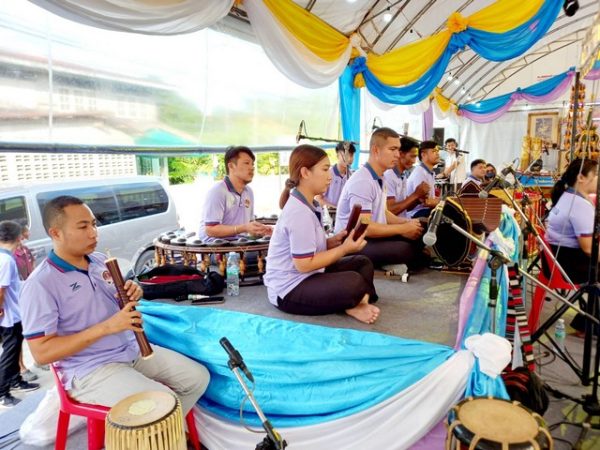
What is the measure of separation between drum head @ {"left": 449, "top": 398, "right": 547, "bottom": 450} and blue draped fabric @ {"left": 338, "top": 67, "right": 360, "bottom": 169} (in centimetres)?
525

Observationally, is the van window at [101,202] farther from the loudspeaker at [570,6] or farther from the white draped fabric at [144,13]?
the loudspeaker at [570,6]

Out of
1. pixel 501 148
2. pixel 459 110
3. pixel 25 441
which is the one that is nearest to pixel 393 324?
pixel 25 441

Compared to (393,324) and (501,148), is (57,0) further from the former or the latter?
(501,148)

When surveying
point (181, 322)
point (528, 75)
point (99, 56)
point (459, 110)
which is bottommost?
point (181, 322)

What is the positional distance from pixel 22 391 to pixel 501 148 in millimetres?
14898

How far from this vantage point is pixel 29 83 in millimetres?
2461

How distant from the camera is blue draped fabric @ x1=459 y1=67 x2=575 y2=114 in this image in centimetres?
1055

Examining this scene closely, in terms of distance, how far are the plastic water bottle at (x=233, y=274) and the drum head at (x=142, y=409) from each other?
45.4 inches

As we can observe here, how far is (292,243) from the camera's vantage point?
7.24 ft

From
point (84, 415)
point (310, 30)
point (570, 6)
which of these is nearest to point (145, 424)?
point (84, 415)

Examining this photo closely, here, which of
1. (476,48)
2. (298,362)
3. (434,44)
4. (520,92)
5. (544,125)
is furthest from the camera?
(544,125)

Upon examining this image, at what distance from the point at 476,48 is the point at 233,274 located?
4.54 m

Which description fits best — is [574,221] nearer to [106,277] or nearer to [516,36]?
[516,36]

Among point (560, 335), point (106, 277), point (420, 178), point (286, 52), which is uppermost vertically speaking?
point (286, 52)
